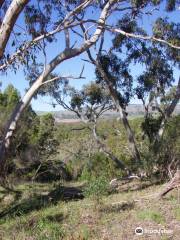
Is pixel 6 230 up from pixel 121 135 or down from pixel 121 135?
down

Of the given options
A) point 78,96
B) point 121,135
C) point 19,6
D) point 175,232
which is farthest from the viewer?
point 121,135

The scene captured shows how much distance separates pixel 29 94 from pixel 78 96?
9.35 m

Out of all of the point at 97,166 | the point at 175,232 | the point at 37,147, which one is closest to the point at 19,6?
the point at 175,232

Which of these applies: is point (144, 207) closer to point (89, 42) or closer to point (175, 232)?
point (175, 232)

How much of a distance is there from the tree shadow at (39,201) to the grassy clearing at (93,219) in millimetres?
37

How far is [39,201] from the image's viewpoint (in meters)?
11.6

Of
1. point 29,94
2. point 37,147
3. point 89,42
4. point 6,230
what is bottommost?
point 6,230

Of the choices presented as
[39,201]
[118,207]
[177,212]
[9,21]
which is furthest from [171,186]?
[9,21]

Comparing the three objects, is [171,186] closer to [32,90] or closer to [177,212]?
[177,212]

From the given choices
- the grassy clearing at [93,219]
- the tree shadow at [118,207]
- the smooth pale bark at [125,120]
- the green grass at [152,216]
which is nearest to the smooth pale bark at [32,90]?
the grassy clearing at [93,219]

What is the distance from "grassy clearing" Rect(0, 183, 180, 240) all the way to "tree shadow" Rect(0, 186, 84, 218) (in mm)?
37

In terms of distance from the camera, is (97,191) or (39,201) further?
(39,201)

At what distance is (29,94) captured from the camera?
31.9 ft

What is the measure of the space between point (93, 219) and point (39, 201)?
3713mm
